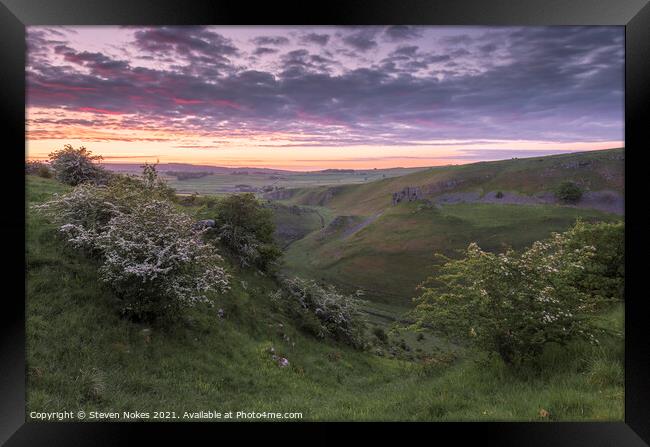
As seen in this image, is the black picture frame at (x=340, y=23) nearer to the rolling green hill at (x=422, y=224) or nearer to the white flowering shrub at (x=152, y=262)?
the white flowering shrub at (x=152, y=262)

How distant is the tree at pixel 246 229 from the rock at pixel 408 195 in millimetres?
6837

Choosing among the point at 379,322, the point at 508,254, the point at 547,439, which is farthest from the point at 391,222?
the point at 547,439

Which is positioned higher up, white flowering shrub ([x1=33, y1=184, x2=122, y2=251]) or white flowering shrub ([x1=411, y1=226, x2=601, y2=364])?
white flowering shrub ([x1=33, y1=184, x2=122, y2=251])

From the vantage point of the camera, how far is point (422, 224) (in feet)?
76.4

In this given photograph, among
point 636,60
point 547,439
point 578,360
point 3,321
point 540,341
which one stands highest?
point 636,60

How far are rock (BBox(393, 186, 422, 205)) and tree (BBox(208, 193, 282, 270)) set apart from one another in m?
6.84

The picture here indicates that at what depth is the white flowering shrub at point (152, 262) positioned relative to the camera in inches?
271

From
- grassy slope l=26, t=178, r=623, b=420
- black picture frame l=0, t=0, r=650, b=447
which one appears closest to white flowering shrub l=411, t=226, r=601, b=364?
grassy slope l=26, t=178, r=623, b=420

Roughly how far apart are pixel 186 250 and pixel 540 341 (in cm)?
686

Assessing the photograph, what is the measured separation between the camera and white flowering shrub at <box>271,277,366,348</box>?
13.0m

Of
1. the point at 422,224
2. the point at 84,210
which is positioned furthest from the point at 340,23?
the point at 422,224

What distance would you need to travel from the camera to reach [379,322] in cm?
1948

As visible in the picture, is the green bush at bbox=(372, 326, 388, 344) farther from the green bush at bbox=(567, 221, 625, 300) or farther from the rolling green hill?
the green bush at bbox=(567, 221, 625, 300)

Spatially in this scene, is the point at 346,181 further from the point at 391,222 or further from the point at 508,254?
the point at 391,222
